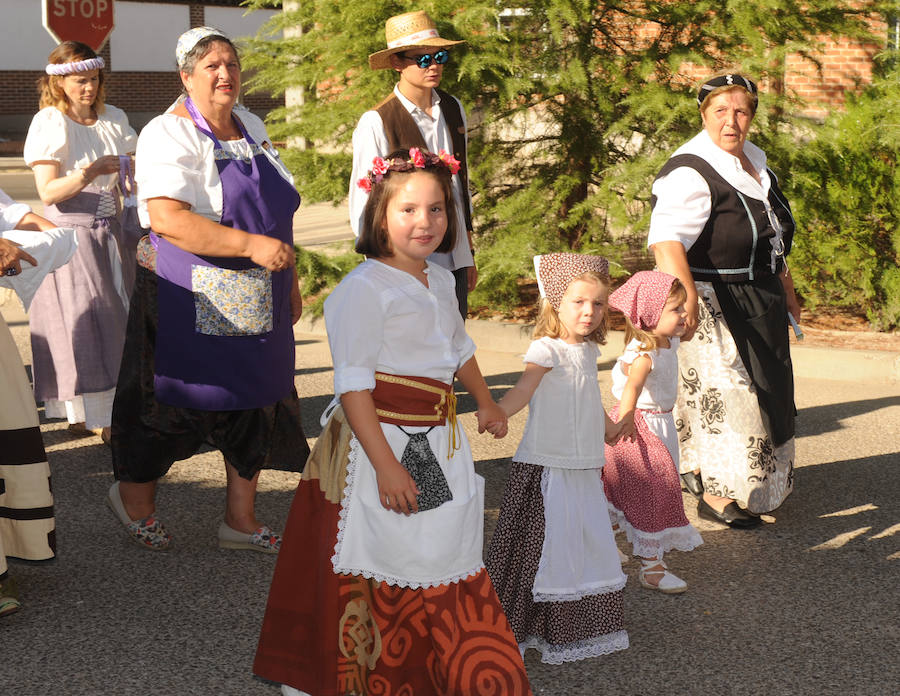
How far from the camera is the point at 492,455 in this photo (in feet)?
21.8

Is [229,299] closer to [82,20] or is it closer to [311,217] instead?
[82,20]

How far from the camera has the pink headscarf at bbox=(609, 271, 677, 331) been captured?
472 cm

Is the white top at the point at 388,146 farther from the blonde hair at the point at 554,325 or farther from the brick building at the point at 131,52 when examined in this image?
the brick building at the point at 131,52

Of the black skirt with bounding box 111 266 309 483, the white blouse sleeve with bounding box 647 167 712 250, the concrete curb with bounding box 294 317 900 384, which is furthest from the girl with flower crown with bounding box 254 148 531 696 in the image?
the concrete curb with bounding box 294 317 900 384

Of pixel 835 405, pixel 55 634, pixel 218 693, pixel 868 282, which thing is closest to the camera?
pixel 218 693

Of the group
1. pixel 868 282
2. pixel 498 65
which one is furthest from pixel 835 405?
pixel 498 65

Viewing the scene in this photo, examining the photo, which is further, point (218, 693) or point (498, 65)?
point (498, 65)

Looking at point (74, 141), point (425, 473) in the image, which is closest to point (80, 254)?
point (74, 141)

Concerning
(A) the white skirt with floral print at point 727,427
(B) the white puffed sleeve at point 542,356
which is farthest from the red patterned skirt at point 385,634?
(A) the white skirt with floral print at point 727,427

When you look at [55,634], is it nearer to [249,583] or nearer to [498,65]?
[249,583]

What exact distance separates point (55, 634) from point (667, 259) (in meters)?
2.85

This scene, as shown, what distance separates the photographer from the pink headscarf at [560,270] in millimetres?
4156

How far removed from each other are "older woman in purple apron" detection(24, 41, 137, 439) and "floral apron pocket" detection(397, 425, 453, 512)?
3.67 m

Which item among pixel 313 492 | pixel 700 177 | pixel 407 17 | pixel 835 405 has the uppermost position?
pixel 407 17
